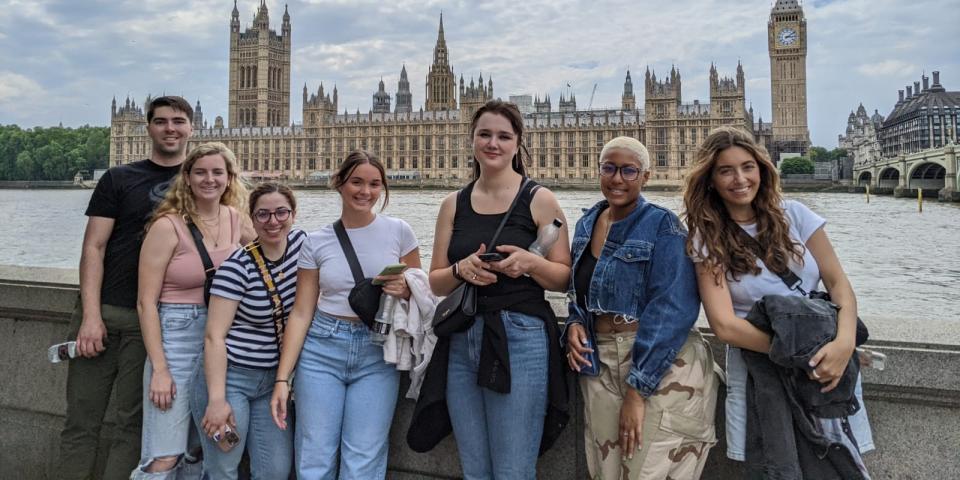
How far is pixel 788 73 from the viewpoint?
2628 inches

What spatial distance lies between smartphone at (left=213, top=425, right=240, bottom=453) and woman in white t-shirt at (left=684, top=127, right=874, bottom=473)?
1384 mm

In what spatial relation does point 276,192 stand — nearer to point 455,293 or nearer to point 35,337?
point 455,293

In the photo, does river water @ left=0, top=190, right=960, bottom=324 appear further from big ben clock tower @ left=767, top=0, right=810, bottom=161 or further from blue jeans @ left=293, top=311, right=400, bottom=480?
big ben clock tower @ left=767, top=0, right=810, bottom=161

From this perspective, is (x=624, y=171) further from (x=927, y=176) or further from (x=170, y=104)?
(x=927, y=176)

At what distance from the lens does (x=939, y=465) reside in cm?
169

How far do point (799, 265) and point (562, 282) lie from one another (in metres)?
0.59

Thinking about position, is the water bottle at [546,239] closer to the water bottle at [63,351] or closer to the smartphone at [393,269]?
the smartphone at [393,269]

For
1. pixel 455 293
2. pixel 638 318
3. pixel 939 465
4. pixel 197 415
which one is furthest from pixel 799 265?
pixel 197 415

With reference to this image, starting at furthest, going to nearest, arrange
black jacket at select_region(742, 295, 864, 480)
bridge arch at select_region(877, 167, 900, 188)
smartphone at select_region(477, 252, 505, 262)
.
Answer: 1. bridge arch at select_region(877, 167, 900, 188)
2. smartphone at select_region(477, 252, 505, 262)
3. black jacket at select_region(742, 295, 864, 480)

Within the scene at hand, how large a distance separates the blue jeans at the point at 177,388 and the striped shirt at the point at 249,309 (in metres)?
0.15

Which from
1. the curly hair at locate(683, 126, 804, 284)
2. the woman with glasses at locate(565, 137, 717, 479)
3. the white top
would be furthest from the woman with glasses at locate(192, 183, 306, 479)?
the white top

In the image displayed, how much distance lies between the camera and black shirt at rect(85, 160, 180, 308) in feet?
6.87

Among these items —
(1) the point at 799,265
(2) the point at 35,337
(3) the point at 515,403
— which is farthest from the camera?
(2) the point at 35,337

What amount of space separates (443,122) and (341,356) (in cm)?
5876
